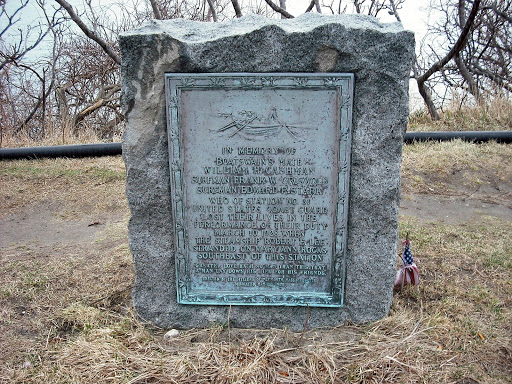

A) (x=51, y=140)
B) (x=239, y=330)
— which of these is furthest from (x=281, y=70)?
(x=51, y=140)

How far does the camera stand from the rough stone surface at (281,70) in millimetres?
2281

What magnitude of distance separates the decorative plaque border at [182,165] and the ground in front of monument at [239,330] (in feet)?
0.50

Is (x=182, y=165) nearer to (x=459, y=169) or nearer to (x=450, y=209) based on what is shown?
(x=450, y=209)

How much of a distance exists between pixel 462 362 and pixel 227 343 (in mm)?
1210

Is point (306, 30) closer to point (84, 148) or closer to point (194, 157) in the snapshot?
point (194, 157)

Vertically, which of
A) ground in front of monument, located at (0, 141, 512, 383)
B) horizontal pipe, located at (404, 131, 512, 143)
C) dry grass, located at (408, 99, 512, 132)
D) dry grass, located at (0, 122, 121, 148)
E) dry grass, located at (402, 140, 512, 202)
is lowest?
ground in front of monument, located at (0, 141, 512, 383)

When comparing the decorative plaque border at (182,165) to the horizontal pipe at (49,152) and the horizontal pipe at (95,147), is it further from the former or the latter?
the horizontal pipe at (49,152)

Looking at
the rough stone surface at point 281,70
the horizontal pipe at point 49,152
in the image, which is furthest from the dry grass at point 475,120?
the rough stone surface at point 281,70

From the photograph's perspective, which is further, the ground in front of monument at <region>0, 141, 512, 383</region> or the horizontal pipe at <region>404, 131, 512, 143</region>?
the horizontal pipe at <region>404, 131, 512, 143</region>

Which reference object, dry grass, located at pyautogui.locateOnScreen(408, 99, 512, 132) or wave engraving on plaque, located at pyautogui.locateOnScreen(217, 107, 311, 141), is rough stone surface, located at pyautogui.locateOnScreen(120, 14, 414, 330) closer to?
wave engraving on plaque, located at pyautogui.locateOnScreen(217, 107, 311, 141)

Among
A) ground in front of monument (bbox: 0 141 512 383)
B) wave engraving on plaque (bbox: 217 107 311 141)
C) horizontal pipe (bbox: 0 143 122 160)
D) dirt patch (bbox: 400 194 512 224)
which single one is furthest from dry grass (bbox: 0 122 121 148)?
wave engraving on plaque (bbox: 217 107 311 141)

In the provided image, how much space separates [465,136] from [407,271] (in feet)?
12.6

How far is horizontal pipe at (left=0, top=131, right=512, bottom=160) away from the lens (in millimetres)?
6020

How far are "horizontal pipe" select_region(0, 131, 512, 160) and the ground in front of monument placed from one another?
165 cm
